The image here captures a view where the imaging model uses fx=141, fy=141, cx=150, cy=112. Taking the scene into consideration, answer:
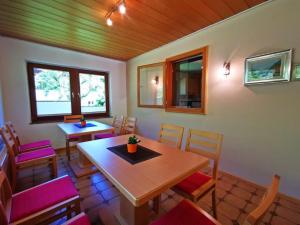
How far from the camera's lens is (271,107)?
1.79 meters

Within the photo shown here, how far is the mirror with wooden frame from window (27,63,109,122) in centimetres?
103

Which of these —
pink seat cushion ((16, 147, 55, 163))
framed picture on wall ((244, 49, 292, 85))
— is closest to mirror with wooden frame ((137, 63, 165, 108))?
framed picture on wall ((244, 49, 292, 85))

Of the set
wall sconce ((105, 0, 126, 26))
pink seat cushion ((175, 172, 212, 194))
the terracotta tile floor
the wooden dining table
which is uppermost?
wall sconce ((105, 0, 126, 26))

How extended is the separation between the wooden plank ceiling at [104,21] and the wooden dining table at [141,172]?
1.72 meters

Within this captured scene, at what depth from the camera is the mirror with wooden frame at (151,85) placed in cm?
326

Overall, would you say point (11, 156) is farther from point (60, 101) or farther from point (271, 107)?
point (271, 107)

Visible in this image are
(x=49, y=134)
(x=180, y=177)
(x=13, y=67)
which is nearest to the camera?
(x=180, y=177)

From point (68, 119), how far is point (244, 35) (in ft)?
11.8

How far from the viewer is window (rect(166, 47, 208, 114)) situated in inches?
97.1

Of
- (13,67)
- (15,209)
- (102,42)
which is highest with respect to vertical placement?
(102,42)

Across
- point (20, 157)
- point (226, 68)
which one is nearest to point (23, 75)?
point (20, 157)

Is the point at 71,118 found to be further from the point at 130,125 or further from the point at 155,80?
the point at 155,80

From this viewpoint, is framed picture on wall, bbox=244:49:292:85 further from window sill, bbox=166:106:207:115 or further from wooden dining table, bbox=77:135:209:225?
wooden dining table, bbox=77:135:209:225

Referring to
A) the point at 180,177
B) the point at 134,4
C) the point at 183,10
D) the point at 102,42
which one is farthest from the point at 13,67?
the point at 180,177
